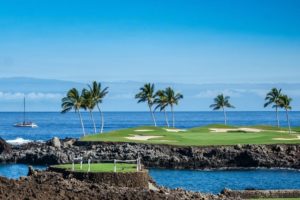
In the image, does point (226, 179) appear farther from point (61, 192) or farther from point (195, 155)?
point (61, 192)

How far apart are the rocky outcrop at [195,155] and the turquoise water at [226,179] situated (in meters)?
2.95

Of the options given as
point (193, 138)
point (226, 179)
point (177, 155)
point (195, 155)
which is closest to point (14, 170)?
point (177, 155)

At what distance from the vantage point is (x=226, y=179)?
66.8m

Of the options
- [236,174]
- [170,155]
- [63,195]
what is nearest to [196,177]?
[236,174]

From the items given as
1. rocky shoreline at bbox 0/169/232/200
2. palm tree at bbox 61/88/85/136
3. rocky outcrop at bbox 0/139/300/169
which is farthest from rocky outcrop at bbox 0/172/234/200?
palm tree at bbox 61/88/85/136

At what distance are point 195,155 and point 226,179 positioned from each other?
1259cm

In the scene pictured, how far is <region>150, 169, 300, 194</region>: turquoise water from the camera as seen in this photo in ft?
200

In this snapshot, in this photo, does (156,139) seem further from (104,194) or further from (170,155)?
(104,194)

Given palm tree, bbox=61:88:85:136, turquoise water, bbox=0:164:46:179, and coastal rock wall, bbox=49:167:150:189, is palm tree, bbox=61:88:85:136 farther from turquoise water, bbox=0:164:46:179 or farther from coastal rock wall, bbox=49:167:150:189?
coastal rock wall, bbox=49:167:150:189

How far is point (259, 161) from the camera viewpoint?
77.8 metres

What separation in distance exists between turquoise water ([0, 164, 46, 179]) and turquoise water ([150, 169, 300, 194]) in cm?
1450

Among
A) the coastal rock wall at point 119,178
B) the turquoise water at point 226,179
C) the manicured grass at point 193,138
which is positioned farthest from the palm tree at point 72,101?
the coastal rock wall at point 119,178

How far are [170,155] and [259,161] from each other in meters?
10.5

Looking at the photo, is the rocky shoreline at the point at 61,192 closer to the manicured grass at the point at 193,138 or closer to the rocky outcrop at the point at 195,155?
the rocky outcrop at the point at 195,155
